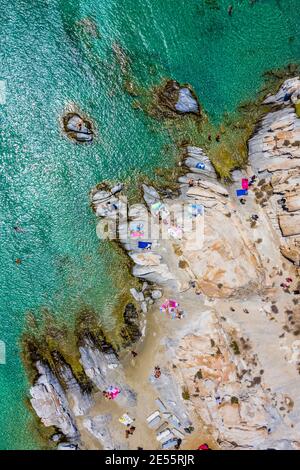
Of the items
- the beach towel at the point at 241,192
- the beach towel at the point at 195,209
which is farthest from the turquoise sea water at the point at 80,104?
the beach towel at the point at 241,192

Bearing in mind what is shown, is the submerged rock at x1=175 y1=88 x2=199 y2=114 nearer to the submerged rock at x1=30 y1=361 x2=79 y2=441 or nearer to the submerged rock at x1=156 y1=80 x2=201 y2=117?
the submerged rock at x1=156 y1=80 x2=201 y2=117

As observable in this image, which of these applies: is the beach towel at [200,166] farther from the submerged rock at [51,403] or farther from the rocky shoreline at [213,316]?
the submerged rock at [51,403]

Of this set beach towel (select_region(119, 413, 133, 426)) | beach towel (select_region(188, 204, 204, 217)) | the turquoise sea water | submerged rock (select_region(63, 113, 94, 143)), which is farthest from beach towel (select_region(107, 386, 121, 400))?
submerged rock (select_region(63, 113, 94, 143))

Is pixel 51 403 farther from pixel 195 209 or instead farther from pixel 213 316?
pixel 195 209

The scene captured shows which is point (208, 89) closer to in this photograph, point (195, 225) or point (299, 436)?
point (195, 225)
